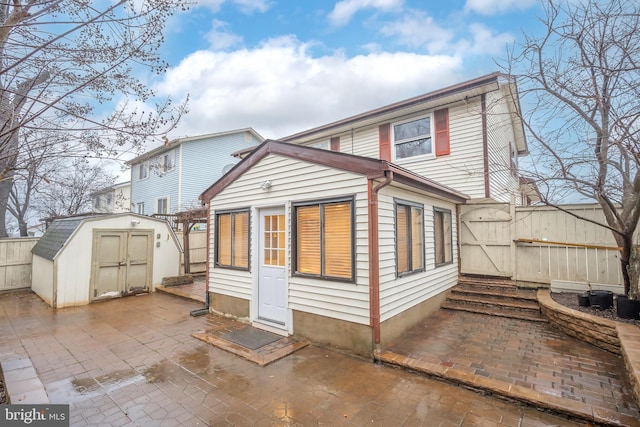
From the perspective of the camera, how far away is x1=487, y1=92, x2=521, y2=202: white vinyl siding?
7.53m

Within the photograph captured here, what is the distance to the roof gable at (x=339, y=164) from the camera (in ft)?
13.9

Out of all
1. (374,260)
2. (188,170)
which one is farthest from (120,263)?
(188,170)

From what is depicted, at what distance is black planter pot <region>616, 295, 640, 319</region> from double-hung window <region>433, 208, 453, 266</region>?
287 cm

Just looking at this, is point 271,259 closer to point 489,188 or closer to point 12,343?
point 12,343

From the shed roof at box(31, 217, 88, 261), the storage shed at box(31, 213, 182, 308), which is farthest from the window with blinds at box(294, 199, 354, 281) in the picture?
the shed roof at box(31, 217, 88, 261)

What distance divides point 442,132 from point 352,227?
526 cm

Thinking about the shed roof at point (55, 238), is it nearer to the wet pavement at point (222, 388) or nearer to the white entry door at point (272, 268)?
the wet pavement at point (222, 388)

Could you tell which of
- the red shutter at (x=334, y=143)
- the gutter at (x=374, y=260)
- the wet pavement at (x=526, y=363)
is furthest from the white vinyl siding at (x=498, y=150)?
the red shutter at (x=334, y=143)

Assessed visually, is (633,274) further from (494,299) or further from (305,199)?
(305,199)

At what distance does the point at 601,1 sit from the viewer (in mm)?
4520

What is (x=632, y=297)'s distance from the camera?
187 inches

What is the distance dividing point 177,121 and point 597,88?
20.7ft

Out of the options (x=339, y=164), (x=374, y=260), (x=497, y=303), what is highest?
(x=339, y=164)

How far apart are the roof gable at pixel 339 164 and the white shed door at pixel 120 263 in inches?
152
